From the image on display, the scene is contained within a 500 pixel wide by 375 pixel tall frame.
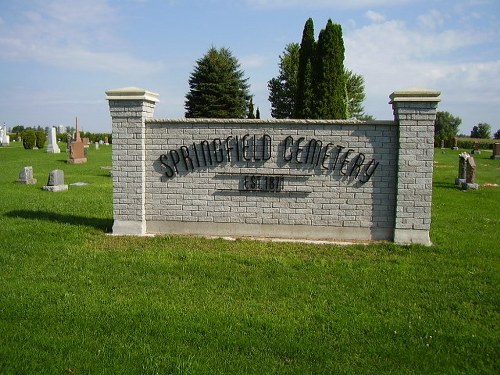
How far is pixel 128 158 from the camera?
8.23 meters

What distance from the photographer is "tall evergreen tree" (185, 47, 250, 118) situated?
1597 inches

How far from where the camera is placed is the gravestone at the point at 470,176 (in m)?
15.2

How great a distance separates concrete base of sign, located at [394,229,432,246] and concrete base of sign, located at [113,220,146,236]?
13.9ft

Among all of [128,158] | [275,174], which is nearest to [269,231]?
[275,174]

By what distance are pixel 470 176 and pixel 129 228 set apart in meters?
11.7

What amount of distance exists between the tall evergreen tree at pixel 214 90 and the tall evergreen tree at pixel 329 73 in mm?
18099

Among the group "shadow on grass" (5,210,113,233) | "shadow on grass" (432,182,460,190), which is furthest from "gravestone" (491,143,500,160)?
"shadow on grass" (5,210,113,233)

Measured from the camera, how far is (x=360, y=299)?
5.21m

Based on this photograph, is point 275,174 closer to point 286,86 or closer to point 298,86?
point 298,86

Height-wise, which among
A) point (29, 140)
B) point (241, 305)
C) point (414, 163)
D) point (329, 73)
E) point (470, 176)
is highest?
point (329, 73)

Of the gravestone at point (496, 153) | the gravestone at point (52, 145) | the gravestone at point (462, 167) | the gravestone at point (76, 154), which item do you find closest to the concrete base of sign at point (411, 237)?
the gravestone at point (462, 167)

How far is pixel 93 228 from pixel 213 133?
2821 mm

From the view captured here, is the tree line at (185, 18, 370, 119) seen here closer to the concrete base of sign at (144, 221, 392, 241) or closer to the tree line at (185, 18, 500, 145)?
the tree line at (185, 18, 500, 145)

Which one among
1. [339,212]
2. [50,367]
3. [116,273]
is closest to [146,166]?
[116,273]
